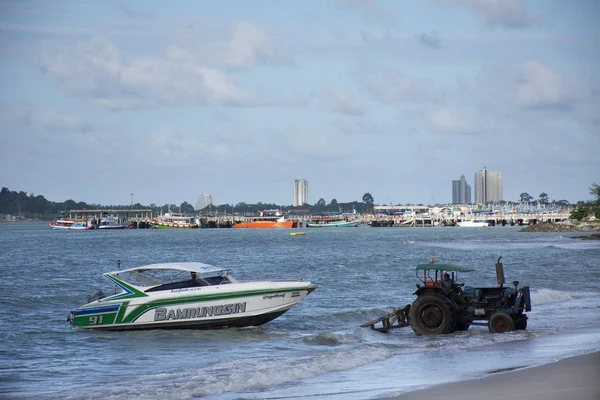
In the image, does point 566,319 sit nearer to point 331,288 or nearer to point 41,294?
point 331,288

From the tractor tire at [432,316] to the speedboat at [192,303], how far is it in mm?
3841

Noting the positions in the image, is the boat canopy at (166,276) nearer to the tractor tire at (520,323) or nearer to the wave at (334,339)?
the wave at (334,339)

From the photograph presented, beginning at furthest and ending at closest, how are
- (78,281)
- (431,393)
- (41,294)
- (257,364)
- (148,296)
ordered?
(78,281), (41,294), (148,296), (257,364), (431,393)

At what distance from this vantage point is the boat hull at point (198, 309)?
80.6ft

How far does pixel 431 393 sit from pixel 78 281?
36.4 meters

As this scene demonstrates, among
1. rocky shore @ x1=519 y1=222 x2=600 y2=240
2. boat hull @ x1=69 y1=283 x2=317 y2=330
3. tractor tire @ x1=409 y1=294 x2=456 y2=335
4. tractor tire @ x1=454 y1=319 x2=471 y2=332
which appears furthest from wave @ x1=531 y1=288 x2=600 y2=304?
rocky shore @ x1=519 y1=222 x2=600 y2=240

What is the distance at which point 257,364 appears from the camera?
761 inches

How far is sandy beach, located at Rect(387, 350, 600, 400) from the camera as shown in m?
13.4

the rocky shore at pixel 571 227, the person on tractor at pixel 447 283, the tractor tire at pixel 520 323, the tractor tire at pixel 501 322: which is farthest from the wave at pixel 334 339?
the rocky shore at pixel 571 227

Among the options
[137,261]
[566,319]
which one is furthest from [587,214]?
[566,319]

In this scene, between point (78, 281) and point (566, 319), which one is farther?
point (78, 281)

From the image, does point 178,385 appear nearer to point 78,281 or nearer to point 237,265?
point 78,281

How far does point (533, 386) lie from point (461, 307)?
28.3 ft

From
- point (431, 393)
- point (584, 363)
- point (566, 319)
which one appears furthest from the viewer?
point (566, 319)
